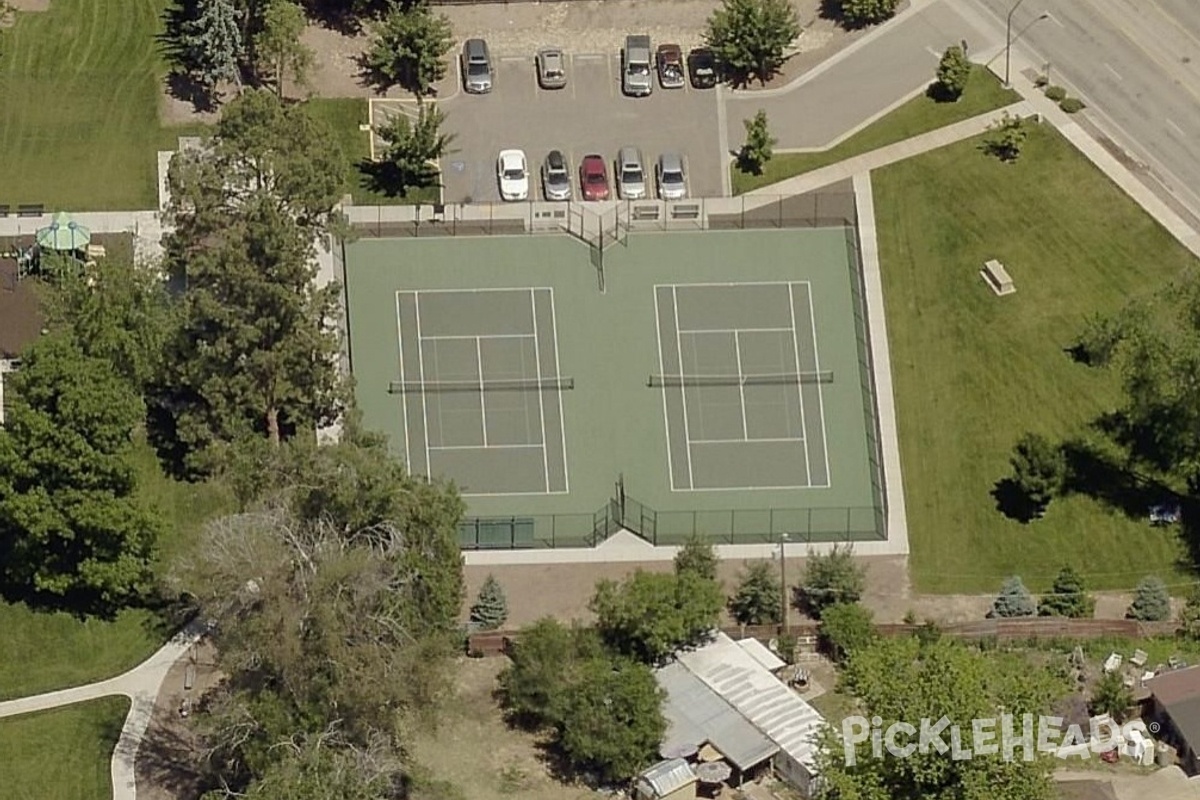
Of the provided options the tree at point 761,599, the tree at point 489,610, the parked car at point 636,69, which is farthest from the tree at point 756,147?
the tree at point 489,610

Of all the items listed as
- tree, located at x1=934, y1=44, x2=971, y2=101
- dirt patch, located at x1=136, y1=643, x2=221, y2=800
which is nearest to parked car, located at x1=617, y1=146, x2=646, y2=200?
tree, located at x1=934, y1=44, x2=971, y2=101

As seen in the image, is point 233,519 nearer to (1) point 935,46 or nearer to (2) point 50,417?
(2) point 50,417

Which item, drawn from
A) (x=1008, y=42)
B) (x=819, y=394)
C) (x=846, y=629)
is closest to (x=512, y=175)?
(x=819, y=394)

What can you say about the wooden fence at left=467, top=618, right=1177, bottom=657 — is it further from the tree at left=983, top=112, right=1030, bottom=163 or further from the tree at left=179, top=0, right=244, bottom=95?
the tree at left=179, top=0, right=244, bottom=95

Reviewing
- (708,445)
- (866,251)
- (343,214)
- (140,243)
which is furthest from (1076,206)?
(140,243)

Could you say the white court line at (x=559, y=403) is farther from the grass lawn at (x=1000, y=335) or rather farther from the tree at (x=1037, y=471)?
the tree at (x=1037, y=471)
